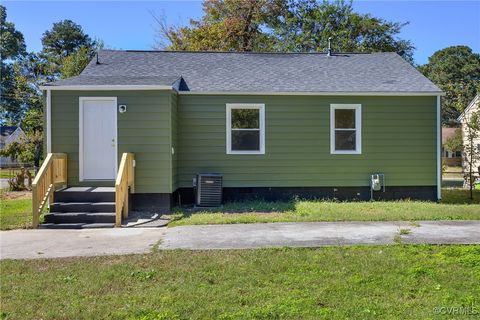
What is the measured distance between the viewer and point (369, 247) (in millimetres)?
5883

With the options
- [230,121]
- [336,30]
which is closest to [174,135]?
[230,121]

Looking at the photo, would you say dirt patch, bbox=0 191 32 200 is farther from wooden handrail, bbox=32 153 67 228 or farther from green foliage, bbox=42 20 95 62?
green foliage, bbox=42 20 95 62

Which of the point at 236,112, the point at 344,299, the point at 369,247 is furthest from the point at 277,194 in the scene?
the point at 344,299

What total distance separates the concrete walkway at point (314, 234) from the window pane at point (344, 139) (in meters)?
3.73

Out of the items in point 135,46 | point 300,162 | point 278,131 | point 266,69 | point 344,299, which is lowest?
point 344,299

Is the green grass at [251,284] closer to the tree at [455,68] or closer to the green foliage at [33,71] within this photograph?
the green foliage at [33,71]

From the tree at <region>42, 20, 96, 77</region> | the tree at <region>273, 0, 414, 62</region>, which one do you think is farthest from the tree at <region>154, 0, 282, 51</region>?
the tree at <region>42, 20, 96, 77</region>

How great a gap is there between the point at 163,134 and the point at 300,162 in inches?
150

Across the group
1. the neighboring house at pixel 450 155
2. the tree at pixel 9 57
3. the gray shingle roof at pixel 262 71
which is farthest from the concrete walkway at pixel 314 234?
the tree at pixel 9 57

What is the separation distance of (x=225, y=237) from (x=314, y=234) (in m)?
1.45

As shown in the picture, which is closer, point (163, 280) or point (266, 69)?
point (163, 280)

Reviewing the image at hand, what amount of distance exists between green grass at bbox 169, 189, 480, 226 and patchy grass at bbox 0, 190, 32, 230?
9.90 ft

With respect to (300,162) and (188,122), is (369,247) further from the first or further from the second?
(188,122)

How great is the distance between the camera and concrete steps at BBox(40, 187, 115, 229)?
27.0 feet
